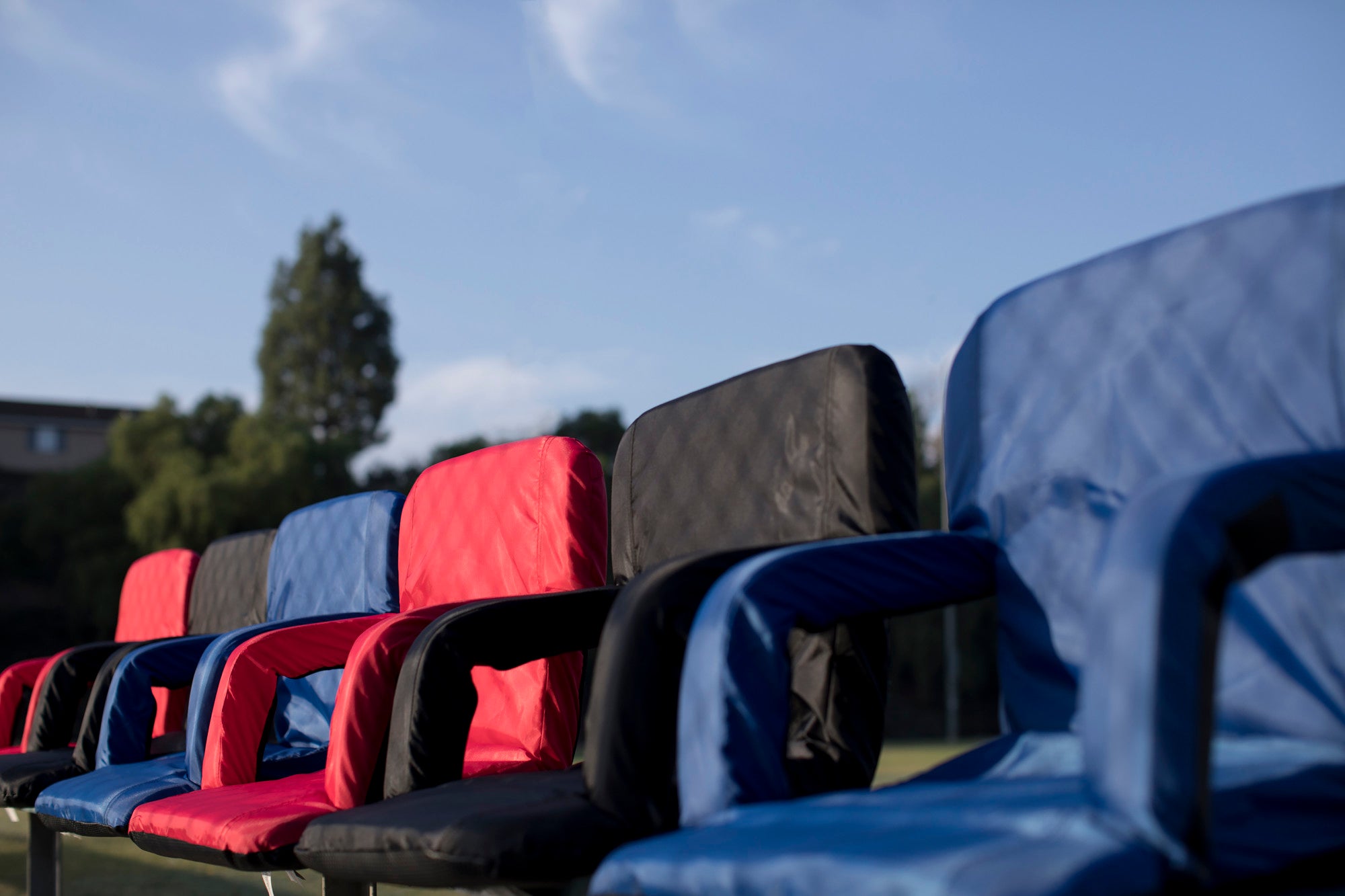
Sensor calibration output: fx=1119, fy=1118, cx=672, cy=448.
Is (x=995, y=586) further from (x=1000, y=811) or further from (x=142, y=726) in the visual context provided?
(x=142, y=726)

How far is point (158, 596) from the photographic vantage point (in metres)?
3.78

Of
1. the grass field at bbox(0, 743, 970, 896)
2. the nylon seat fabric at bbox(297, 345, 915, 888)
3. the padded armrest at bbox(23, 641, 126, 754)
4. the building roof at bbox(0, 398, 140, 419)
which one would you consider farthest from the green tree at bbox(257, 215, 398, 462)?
the nylon seat fabric at bbox(297, 345, 915, 888)

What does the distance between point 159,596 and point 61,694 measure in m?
1.13

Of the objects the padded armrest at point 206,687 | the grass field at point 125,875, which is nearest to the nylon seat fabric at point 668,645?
the padded armrest at point 206,687

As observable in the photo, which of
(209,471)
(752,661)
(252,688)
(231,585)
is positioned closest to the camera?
(752,661)

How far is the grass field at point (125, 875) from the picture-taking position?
344 centimetres

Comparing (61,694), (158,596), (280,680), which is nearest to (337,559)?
(280,680)

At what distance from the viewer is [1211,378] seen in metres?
1.08

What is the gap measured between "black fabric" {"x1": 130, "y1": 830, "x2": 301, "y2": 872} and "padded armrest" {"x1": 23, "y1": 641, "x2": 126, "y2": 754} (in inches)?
51.5

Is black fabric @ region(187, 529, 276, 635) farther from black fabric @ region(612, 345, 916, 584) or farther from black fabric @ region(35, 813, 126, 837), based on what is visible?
black fabric @ region(612, 345, 916, 584)

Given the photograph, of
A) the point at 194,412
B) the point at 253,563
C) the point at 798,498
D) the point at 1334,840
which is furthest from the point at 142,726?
the point at 194,412

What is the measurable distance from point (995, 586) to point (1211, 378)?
0.31 m

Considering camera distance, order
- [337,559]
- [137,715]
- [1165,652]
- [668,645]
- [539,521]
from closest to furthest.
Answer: [1165,652] < [668,645] < [539,521] < [137,715] < [337,559]

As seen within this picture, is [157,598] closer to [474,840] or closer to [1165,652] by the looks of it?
[474,840]
